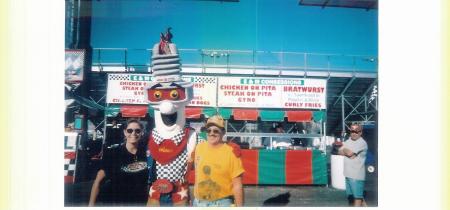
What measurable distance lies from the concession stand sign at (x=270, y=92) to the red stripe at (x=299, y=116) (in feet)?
0.29

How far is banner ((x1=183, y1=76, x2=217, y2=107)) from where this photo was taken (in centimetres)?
460

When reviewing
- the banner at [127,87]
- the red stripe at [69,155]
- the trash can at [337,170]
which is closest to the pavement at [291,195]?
the trash can at [337,170]

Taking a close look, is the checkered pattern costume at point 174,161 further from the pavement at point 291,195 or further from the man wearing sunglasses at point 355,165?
the man wearing sunglasses at point 355,165

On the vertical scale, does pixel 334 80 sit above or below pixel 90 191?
above

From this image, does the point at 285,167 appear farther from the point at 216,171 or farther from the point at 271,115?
the point at 216,171

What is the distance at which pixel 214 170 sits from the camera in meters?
3.90

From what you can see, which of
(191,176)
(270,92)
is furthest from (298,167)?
(191,176)

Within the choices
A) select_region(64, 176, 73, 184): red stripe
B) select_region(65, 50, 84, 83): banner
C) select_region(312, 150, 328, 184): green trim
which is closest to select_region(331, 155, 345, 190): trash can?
select_region(312, 150, 328, 184): green trim

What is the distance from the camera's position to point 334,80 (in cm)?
568

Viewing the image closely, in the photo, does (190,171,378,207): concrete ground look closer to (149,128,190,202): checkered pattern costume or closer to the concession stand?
the concession stand
